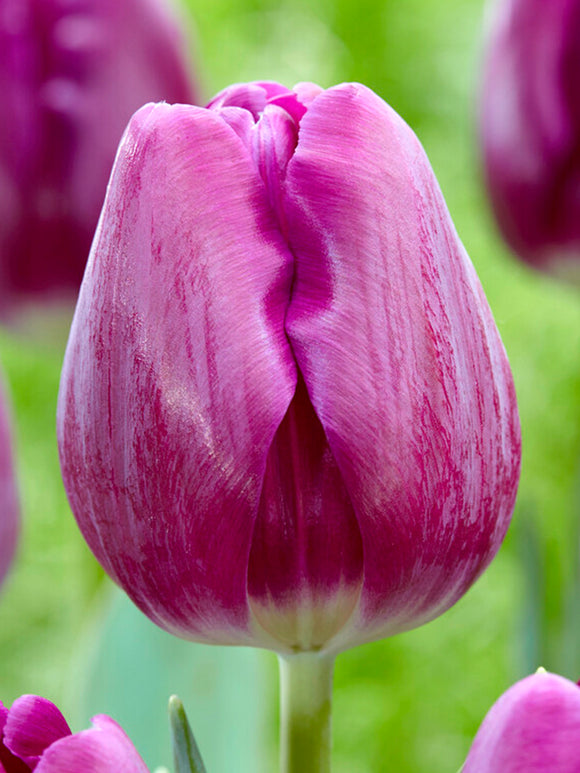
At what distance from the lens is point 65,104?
0.51 metres

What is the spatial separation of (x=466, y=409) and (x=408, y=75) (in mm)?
1168

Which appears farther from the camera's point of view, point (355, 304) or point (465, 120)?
point (465, 120)

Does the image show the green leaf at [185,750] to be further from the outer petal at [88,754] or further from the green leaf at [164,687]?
the green leaf at [164,687]

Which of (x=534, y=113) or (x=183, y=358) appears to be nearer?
(x=183, y=358)

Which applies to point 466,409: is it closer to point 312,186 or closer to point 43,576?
point 312,186

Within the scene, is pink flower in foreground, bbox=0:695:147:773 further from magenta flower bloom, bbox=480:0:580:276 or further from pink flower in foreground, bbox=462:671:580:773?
magenta flower bloom, bbox=480:0:580:276

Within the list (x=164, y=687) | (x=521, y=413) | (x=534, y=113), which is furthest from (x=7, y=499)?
(x=521, y=413)

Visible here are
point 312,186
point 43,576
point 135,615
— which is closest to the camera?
point 312,186

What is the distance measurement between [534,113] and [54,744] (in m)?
0.38

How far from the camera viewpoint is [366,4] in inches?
53.7

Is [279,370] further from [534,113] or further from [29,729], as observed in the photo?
[534,113]

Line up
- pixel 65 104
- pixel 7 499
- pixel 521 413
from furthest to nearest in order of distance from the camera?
pixel 521 413, pixel 65 104, pixel 7 499

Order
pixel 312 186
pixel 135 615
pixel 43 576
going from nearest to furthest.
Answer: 1. pixel 312 186
2. pixel 135 615
3. pixel 43 576

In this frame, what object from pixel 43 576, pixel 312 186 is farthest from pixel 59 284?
pixel 43 576
